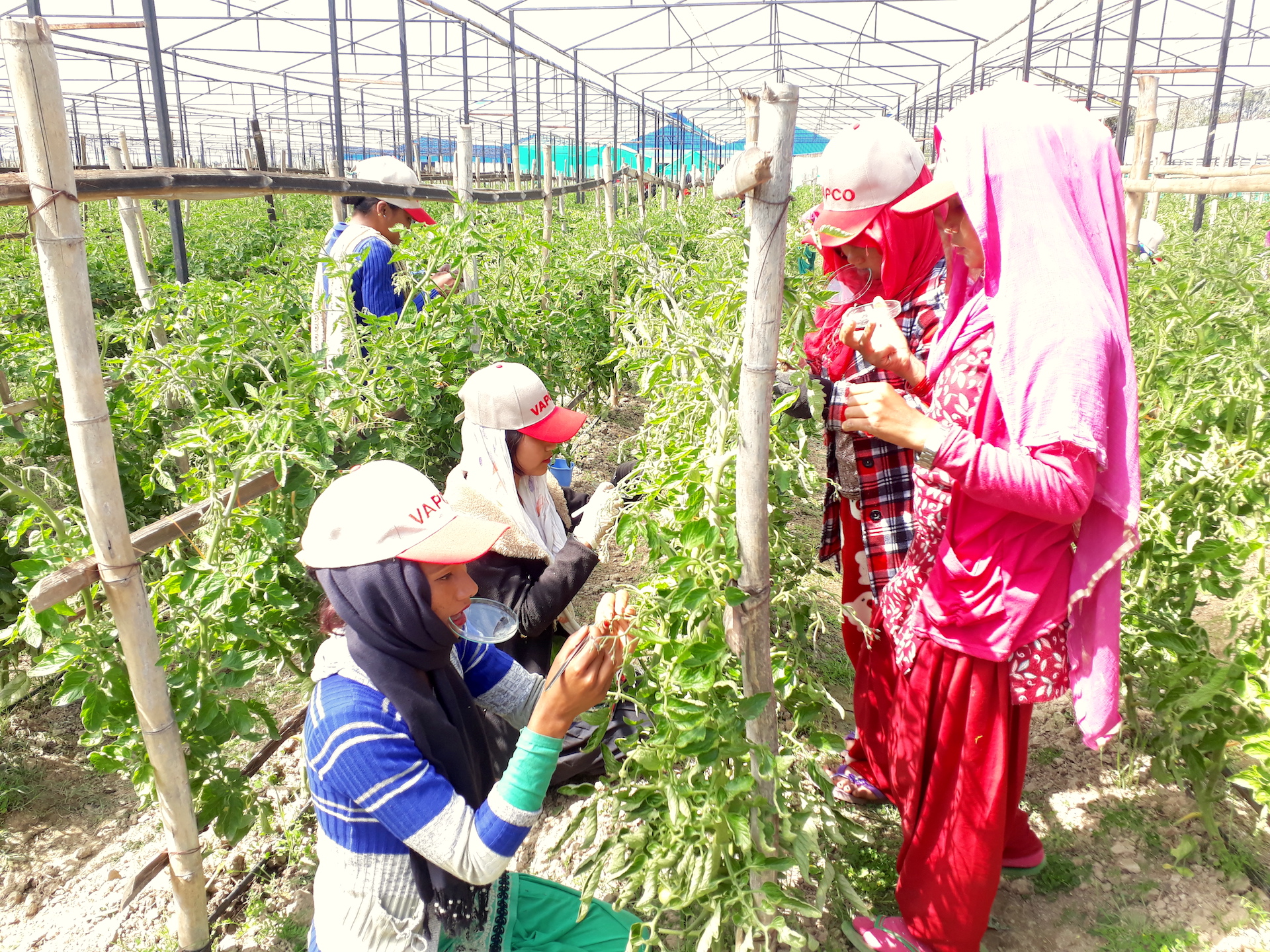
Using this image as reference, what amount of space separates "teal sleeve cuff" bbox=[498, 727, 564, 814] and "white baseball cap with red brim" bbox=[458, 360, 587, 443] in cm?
97

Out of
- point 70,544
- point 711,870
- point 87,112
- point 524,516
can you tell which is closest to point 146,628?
point 70,544

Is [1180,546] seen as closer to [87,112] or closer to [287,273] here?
Answer: [287,273]

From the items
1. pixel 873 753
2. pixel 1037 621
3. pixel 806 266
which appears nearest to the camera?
pixel 1037 621

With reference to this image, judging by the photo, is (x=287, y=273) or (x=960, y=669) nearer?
(x=960, y=669)

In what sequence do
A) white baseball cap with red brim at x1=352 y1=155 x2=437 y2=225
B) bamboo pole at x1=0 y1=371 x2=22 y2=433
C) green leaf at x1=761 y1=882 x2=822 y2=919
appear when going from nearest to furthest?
green leaf at x1=761 y1=882 x2=822 y2=919
bamboo pole at x1=0 y1=371 x2=22 y2=433
white baseball cap with red brim at x1=352 y1=155 x2=437 y2=225

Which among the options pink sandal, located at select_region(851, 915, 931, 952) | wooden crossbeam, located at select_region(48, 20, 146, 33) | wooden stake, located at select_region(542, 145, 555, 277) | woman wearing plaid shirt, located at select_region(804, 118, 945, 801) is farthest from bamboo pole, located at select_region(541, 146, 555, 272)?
pink sandal, located at select_region(851, 915, 931, 952)

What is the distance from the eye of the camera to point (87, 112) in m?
22.3

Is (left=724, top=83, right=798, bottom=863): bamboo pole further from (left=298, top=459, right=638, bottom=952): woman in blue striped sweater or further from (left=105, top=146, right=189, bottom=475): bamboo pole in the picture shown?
(left=105, top=146, right=189, bottom=475): bamboo pole

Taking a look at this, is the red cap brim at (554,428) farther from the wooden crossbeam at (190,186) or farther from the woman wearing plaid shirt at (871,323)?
the wooden crossbeam at (190,186)

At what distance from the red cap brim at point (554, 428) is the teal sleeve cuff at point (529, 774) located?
966 mm

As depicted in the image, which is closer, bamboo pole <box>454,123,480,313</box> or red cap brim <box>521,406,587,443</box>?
red cap brim <box>521,406,587,443</box>

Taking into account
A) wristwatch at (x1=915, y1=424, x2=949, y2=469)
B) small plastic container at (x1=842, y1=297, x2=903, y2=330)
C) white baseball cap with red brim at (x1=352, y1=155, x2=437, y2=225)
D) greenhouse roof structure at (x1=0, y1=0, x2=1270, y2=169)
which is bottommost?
wristwatch at (x1=915, y1=424, x2=949, y2=469)

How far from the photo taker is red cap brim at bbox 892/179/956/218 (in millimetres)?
1356

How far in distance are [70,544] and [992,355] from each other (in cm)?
168
